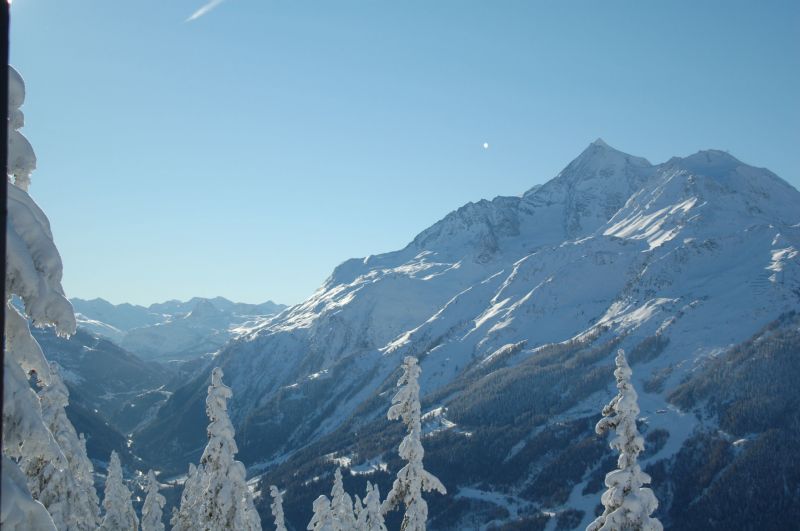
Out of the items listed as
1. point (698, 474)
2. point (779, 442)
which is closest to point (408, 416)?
point (698, 474)

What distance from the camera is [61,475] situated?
28938mm

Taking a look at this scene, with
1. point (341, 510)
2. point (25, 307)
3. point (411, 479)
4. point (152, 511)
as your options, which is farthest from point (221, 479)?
point (152, 511)

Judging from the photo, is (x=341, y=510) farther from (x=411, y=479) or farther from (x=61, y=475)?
(x=61, y=475)

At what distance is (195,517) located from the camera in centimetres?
5378

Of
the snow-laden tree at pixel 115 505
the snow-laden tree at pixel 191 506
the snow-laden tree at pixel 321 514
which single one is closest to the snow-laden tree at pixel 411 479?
the snow-laden tree at pixel 321 514

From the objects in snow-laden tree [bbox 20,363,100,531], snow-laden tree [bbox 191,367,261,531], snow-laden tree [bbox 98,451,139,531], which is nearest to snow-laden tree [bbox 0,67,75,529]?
snow-laden tree [bbox 20,363,100,531]

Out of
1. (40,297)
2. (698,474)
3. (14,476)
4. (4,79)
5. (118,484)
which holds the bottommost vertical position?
(698,474)

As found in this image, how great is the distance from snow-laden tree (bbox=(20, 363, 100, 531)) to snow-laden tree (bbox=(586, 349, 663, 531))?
21.3m

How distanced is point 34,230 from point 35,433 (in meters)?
2.99

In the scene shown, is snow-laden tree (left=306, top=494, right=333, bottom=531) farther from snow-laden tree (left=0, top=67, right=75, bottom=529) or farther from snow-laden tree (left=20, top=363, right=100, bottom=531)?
snow-laden tree (left=0, top=67, right=75, bottom=529)

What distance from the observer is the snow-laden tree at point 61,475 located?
28.6m

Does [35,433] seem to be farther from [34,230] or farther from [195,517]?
[195,517]

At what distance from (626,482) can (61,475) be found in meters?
23.5

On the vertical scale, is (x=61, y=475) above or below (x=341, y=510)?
above
